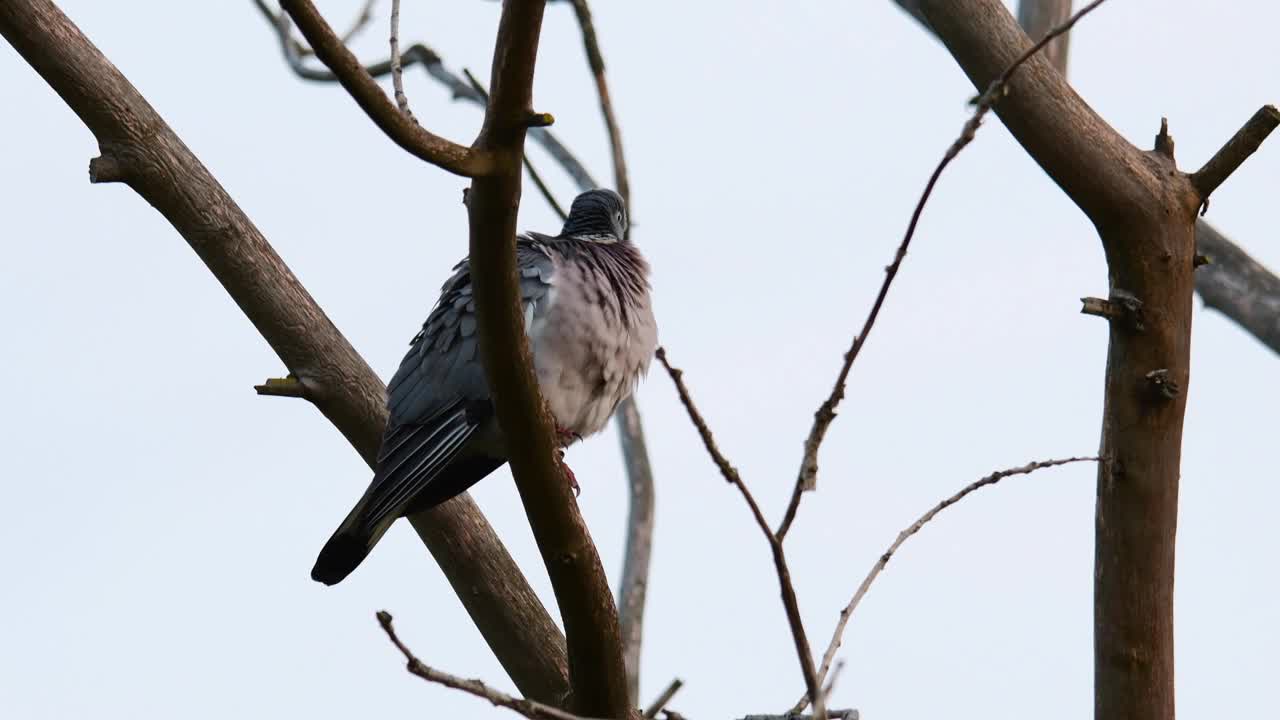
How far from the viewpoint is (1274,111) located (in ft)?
11.2

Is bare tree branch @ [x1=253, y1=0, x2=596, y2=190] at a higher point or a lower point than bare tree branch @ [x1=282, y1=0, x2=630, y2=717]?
higher

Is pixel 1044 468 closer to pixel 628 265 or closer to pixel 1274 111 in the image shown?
pixel 1274 111

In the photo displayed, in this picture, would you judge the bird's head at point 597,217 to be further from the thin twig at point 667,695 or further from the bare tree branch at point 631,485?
the thin twig at point 667,695

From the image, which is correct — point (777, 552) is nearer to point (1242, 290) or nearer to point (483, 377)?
point (483, 377)

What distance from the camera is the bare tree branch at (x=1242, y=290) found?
6141mm

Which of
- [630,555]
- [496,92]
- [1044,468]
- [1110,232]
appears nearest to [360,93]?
[496,92]

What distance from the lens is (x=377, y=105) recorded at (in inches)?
98.2

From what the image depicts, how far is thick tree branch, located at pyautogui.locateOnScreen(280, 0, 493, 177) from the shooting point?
7.89 feet

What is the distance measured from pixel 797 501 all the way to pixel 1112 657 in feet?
4.86

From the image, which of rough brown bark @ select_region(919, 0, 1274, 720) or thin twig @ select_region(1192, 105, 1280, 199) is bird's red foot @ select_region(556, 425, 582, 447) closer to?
rough brown bark @ select_region(919, 0, 1274, 720)

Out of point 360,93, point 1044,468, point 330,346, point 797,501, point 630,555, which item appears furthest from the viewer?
point 630,555

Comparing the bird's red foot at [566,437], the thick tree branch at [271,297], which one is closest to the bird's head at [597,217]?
the bird's red foot at [566,437]

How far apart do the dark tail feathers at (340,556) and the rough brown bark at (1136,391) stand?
2023mm

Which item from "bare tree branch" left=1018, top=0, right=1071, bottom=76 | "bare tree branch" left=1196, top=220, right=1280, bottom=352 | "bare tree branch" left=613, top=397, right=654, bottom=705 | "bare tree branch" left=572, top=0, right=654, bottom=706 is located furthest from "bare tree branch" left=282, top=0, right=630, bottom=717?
"bare tree branch" left=1018, top=0, right=1071, bottom=76
